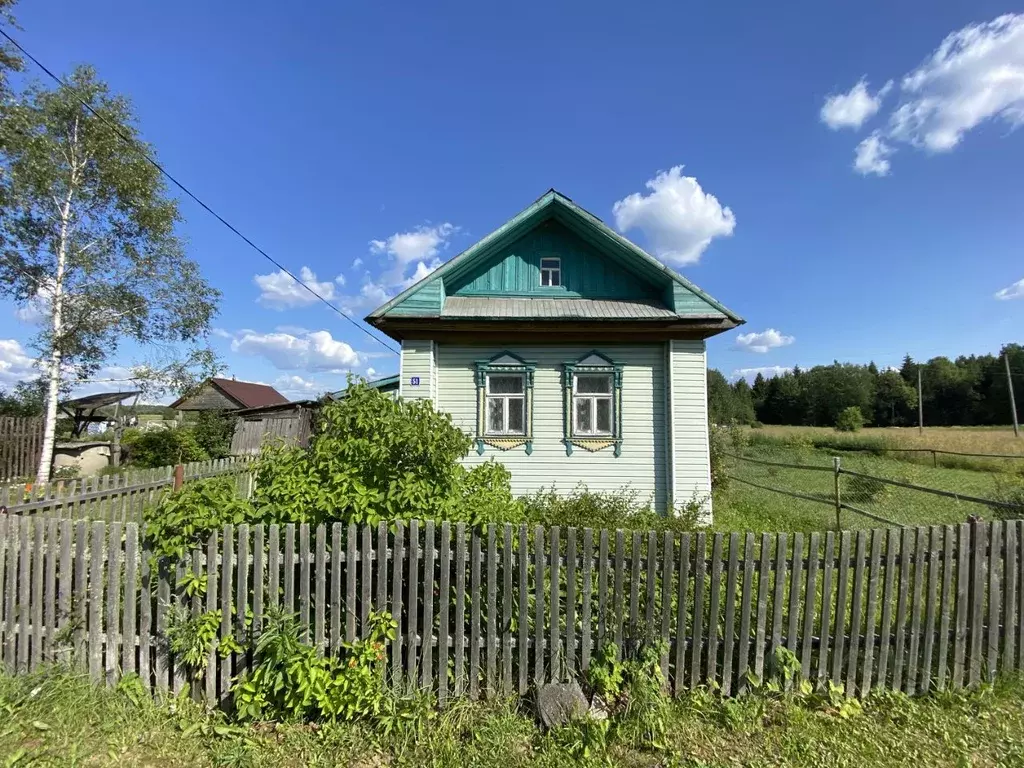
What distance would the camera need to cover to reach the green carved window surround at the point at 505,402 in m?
9.15

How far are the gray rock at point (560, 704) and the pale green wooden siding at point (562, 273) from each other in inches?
Result: 307

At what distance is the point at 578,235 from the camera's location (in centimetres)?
981

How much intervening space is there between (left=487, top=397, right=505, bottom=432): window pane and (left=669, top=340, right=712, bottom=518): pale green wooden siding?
3352mm

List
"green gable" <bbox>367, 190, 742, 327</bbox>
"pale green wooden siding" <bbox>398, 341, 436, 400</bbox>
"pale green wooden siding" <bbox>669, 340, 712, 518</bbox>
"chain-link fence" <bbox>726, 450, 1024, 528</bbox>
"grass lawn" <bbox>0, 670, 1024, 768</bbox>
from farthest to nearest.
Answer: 1. "green gable" <bbox>367, 190, 742, 327</bbox>
2. "pale green wooden siding" <bbox>398, 341, 436, 400</bbox>
3. "pale green wooden siding" <bbox>669, 340, 712, 518</bbox>
4. "chain-link fence" <bbox>726, 450, 1024, 528</bbox>
5. "grass lawn" <bbox>0, 670, 1024, 768</bbox>

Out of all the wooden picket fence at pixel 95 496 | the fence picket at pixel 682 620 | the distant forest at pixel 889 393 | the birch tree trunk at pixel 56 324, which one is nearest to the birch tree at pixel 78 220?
the birch tree trunk at pixel 56 324

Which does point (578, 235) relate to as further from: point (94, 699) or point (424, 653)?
point (94, 699)

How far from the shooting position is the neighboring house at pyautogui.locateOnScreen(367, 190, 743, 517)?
8.81m

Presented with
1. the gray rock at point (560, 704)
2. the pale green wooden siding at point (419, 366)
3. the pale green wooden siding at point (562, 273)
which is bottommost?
the gray rock at point (560, 704)

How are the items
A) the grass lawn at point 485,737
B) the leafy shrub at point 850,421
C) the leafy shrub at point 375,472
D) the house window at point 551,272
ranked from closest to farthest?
the grass lawn at point 485,737
the leafy shrub at point 375,472
the house window at point 551,272
the leafy shrub at point 850,421

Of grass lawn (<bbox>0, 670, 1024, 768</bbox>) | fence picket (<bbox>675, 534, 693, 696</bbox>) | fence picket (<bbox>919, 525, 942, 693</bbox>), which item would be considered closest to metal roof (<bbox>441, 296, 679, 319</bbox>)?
fence picket (<bbox>919, 525, 942, 693</bbox>)

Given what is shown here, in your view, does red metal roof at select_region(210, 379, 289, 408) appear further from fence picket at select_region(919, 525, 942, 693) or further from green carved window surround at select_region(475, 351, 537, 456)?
fence picket at select_region(919, 525, 942, 693)

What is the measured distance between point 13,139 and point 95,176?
1691mm

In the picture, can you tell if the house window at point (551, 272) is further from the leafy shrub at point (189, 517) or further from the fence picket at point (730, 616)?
the leafy shrub at point (189, 517)

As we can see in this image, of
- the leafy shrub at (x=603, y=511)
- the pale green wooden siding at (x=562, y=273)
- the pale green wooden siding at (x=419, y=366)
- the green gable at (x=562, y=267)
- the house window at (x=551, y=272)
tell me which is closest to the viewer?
the leafy shrub at (x=603, y=511)
